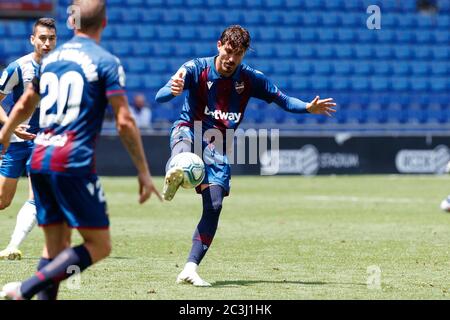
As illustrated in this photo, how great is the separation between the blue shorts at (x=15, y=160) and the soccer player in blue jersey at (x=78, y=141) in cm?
406

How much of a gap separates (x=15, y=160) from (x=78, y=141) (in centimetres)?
429

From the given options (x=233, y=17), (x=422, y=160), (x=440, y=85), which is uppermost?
(x=233, y=17)

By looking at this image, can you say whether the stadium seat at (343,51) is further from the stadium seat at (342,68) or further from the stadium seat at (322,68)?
the stadium seat at (322,68)

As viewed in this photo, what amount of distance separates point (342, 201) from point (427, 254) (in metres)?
7.63

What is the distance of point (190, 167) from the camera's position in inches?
336

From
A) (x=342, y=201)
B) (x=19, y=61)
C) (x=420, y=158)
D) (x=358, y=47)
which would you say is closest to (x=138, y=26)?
(x=358, y=47)

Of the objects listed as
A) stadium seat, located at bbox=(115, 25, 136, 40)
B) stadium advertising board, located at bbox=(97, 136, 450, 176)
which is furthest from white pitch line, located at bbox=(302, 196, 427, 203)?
stadium seat, located at bbox=(115, 25, 136, 40)

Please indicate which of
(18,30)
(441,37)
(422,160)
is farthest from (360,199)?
(441,37)

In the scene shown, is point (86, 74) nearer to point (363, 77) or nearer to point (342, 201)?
point (342, 201)

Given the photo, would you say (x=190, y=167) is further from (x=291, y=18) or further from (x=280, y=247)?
(x=291, y=18)

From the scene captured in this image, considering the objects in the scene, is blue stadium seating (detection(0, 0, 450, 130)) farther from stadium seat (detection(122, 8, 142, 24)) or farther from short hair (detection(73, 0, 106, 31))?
short hair (detection(73, 0, 106, 31))

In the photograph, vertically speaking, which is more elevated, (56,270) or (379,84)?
(56,270)

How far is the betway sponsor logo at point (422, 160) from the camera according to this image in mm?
26406
